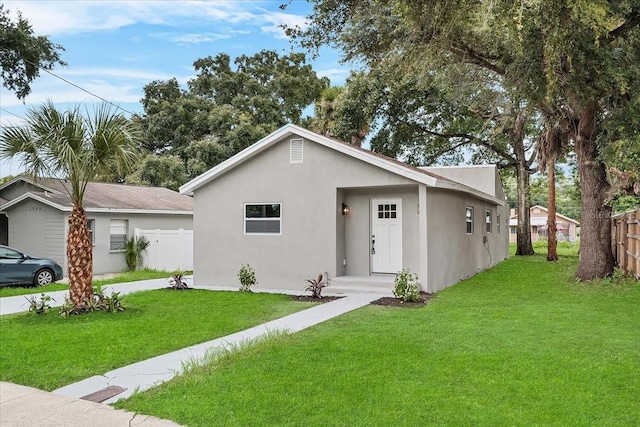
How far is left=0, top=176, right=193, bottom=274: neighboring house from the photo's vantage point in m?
16.9

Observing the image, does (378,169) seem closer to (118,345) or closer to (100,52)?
(118,345)

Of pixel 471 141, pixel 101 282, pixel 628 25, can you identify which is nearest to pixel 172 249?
pixel 101 282

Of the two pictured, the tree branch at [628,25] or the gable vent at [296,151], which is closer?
the tree branch at [628,25]

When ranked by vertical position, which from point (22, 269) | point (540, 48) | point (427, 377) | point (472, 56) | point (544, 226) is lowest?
point (427, 377)

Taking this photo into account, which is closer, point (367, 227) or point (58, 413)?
point (58, 413)

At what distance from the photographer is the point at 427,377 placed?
532 cm

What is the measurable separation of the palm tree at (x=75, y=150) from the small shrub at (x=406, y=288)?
5984mm

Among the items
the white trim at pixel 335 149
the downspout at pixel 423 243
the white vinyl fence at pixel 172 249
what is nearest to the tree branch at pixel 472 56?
the white trim at pixel 335 149

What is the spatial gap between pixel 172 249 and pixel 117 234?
207cm

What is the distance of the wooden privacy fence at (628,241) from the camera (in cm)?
1338

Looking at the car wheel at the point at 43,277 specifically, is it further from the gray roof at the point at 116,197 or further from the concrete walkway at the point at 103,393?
the concrete walkway at the point at 103,393

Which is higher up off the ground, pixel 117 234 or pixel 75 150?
pixel 75 150

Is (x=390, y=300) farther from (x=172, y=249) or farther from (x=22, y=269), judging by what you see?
(x=172, y=249)

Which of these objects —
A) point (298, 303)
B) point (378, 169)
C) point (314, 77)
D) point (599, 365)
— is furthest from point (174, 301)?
point (314, 77)
